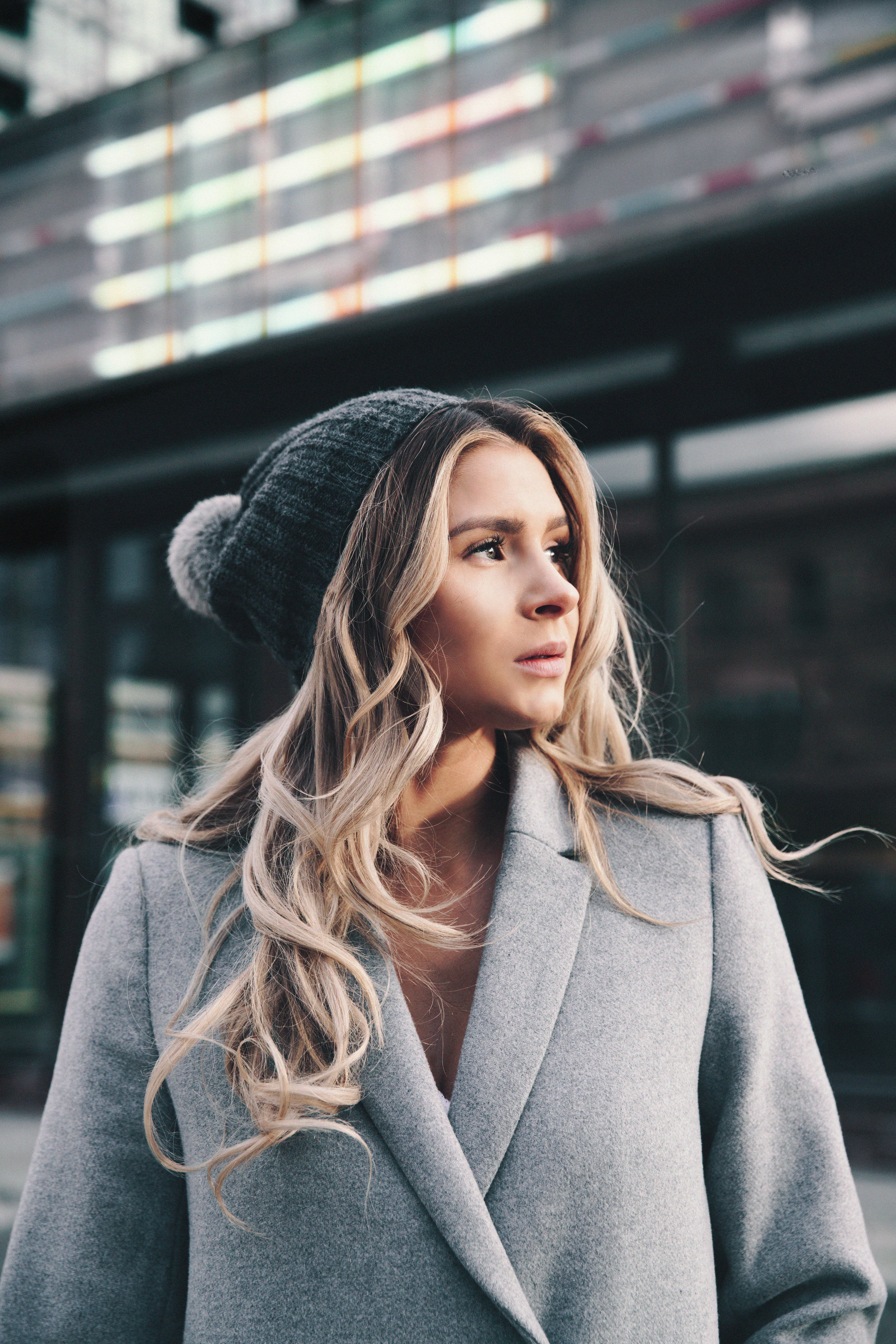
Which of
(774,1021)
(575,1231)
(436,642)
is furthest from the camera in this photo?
(436,642)

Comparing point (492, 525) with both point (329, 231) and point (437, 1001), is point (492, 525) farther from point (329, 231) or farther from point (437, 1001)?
point (329, 231)

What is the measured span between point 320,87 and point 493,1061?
5.96m

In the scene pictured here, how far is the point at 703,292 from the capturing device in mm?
4809

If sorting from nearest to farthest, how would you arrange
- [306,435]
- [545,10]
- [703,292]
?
[306,435] < [703,292] < [545,10]

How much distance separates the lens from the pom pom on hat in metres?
1.80

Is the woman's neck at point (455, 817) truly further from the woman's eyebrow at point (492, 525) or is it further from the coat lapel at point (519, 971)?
the woman's eyebrow at point (492, 525)

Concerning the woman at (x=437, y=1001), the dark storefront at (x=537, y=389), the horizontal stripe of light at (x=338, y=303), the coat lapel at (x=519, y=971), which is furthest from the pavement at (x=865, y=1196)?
the horizontal stripe of light at (x=338, y=303)

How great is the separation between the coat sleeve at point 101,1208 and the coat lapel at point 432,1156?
352 millimetres

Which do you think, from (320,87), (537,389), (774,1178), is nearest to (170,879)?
(774,1178)

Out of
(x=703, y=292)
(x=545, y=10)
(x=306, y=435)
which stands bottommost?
(x=306, y=435)

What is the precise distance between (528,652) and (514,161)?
478 centimetres

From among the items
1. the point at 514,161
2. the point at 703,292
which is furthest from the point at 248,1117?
the point at 514,161

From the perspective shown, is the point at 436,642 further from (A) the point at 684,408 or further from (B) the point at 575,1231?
(A) the point at 684,408

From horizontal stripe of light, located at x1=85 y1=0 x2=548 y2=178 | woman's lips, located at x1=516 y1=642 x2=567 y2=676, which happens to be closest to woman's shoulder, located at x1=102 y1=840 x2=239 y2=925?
woman's lips, located at x1=516 y1=642 x2=567 y2=676
